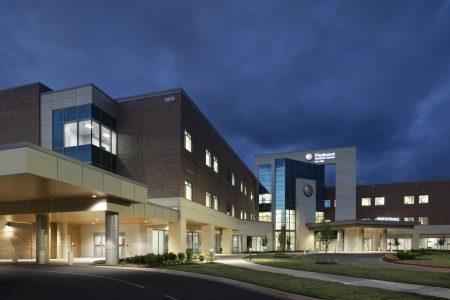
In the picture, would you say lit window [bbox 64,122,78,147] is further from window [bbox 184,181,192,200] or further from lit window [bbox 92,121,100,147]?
window [bbox 184,181,192,200]

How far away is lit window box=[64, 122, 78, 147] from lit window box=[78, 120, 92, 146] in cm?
46

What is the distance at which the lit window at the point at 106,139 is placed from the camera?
4094 centimetres

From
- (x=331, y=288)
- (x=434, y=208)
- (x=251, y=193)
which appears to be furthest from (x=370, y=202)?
(x=331, y=288)

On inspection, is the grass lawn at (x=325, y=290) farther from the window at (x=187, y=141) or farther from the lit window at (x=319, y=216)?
the lit window at (x=319, y=216)

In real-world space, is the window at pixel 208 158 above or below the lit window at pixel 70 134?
below

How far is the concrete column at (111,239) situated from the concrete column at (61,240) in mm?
12884

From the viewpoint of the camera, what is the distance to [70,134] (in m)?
40.2

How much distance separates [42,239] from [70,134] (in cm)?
1023

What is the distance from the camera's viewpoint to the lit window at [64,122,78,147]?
130ft

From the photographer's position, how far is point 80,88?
4016 centimetres

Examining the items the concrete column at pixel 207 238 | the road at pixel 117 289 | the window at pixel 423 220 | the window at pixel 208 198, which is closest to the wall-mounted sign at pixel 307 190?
the window at pixel 423 220

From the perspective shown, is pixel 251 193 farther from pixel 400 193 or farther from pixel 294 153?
pixel 400 193

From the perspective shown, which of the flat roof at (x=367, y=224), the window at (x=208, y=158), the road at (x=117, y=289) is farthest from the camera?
the flat roof at (x=367, y=224)

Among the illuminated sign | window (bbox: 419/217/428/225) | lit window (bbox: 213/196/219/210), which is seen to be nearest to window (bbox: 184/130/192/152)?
lit window (bbox: 213/196/219/210)
